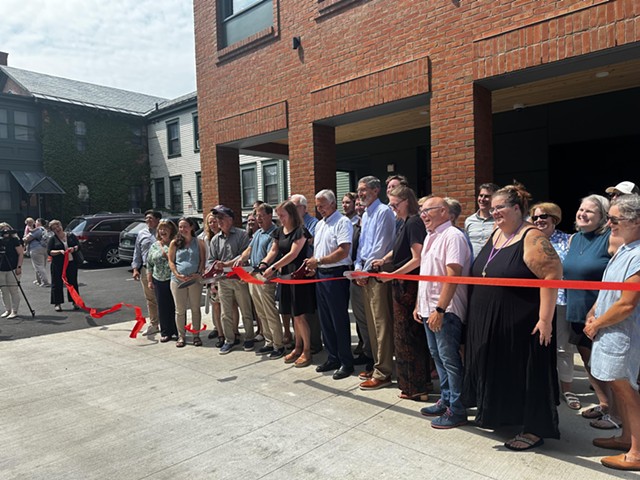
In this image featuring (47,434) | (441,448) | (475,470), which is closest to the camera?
(475,470)

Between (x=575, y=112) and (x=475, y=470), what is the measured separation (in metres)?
7.50

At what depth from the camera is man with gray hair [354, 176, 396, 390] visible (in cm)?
440

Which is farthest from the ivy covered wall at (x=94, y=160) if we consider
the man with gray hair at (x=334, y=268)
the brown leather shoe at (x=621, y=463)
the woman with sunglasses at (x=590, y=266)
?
the brown leather shoe at (x=621, y=463)

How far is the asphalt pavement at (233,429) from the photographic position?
3027 mm

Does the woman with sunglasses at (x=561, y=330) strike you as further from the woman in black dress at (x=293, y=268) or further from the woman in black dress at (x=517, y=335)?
the woman in black dress at (x=293, y=268)

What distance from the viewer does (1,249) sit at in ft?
27.0

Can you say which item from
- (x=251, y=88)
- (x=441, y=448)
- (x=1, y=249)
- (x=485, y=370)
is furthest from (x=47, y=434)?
(x=251, y=88)

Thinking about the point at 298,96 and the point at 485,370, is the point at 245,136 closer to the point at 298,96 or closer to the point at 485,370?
Answer: the point at 298,96

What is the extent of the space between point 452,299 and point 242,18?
737 centimetres

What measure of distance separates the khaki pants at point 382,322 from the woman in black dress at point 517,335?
1199 millimetres

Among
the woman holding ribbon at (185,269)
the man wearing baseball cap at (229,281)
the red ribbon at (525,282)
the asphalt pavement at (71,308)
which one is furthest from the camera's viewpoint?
the asphalt pavement at (71,308)

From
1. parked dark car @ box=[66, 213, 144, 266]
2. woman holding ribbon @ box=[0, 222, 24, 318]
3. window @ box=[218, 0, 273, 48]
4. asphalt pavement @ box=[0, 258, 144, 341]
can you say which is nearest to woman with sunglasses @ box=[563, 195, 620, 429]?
window @ box=[218, 0, 273, 48]

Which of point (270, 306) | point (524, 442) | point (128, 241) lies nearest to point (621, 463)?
point (524, 442)

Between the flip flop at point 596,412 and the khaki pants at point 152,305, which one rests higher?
the khaki pants at point 152,305
